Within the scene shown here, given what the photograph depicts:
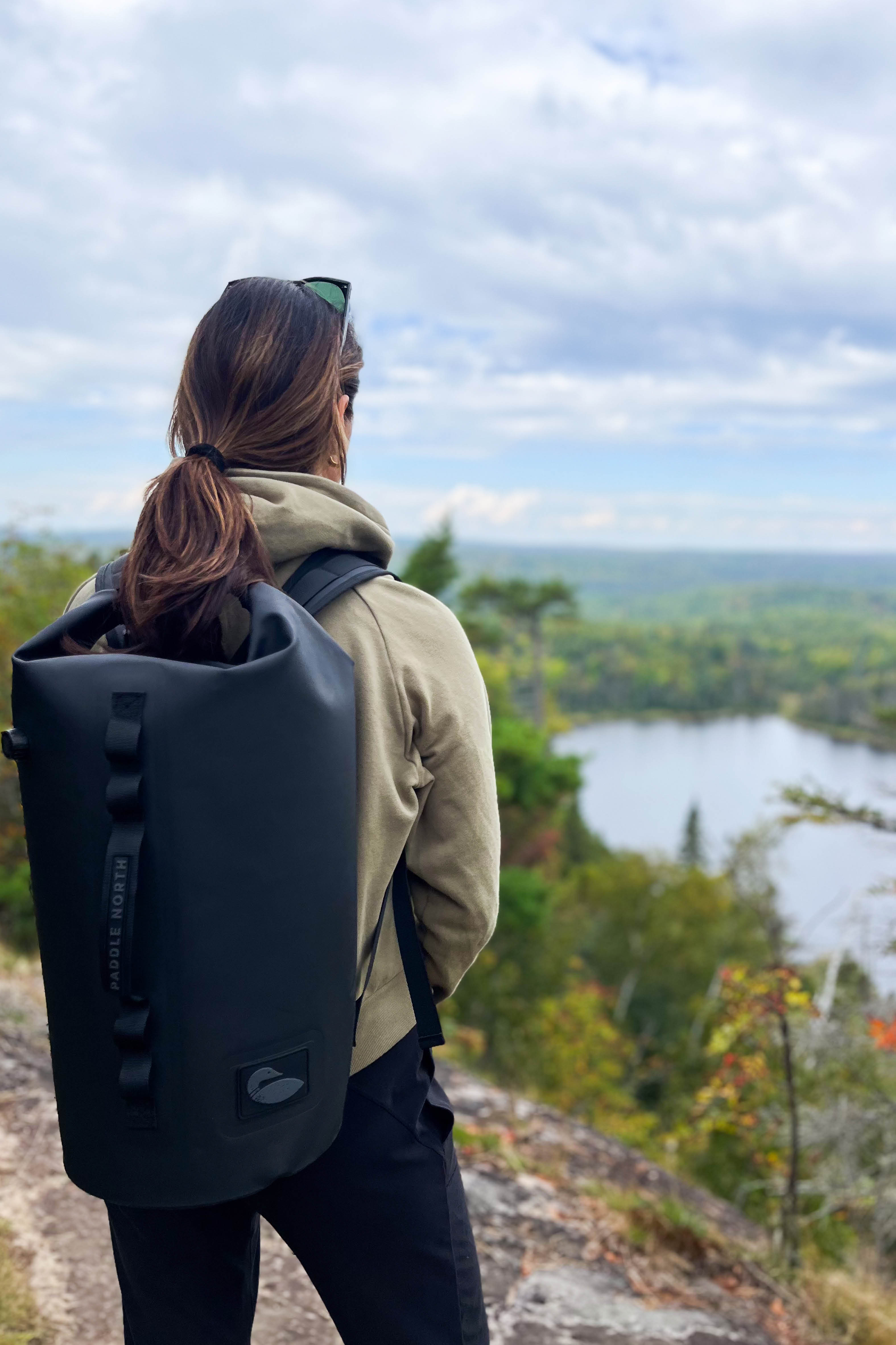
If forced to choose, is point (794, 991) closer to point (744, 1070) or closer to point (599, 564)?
point (744, 1070)

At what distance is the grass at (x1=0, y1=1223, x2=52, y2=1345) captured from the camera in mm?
2148

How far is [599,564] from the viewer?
195 m

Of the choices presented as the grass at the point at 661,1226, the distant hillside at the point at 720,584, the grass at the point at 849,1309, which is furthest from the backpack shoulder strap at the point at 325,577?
the distant hillside at the point at 720,584

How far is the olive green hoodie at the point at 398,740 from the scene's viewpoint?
118cm

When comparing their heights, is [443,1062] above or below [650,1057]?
above

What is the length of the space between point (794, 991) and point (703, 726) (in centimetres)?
9102

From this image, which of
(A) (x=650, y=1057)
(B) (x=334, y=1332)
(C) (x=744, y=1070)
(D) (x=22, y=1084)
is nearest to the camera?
(B) (x=334, y=1332)

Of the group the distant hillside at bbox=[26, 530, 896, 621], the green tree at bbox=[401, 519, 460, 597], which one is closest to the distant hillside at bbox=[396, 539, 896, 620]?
the distant hillside at bbox=[26, 530, 896, 621]

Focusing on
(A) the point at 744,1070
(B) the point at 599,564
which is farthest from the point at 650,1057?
(B) the point at 599,564

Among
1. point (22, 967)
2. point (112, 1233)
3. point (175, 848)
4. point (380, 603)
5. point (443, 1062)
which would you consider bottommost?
point (443, 1062)

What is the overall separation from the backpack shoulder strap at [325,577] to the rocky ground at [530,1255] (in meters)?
2.05

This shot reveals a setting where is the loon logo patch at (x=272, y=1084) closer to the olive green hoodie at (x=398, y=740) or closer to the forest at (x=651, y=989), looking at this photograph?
the olive green hoodie at (x=398, y=740)

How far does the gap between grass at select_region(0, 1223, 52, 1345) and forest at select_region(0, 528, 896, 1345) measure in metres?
1.79

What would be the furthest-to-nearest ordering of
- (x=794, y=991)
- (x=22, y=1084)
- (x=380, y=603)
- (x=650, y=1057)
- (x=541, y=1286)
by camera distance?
(x=650, y=1057), (x=794, y=991), (x=22, y=1084), (x=541, y=1286), (x=380, y=603)
